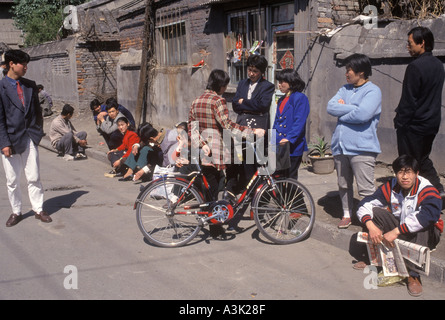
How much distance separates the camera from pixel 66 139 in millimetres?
10938

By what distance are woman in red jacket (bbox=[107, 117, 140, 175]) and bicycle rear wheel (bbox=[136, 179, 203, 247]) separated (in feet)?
11.1

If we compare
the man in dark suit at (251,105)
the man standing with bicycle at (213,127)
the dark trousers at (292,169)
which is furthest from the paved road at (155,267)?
the man standing with bicycle at (213,127)

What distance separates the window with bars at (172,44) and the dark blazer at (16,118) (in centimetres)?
666

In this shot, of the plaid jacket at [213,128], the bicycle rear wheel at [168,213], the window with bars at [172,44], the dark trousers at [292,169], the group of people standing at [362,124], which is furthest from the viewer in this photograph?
the window with bars at [172,44]

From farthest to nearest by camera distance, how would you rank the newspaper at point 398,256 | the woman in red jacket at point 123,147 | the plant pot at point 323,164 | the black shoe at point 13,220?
1. the woman in red jacket at point 123,147
2. the plant pot at point 323,164
3. the black shoe at point 13,220
4. the newspaper at point 398,256

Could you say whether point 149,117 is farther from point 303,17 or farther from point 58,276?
point 58,276

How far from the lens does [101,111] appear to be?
10.3 metres

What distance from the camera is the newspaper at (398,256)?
398 centimetres

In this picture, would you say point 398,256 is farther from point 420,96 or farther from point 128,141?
point 128,141

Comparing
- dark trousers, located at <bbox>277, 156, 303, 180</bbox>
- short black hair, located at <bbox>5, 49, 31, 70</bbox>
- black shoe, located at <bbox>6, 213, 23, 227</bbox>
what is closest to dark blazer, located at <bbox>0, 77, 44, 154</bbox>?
short black hair, located at <bbox>5, 49, 31, 70</bbox>

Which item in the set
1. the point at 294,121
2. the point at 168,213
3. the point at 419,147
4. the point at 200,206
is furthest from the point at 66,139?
the point at 419,147

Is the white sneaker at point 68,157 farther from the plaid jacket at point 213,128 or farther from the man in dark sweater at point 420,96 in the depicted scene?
the man in dark sweater at point 420,96

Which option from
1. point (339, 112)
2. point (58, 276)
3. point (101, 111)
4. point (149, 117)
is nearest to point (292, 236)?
point (339, 112)

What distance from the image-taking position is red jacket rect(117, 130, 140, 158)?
28.2ft
